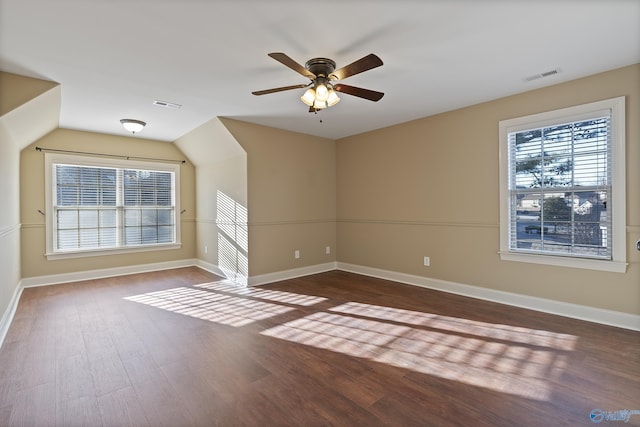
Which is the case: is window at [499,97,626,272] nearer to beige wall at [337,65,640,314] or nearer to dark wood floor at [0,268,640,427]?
beige wall at [337,65,640,314]

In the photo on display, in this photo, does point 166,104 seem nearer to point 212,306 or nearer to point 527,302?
point 212,306

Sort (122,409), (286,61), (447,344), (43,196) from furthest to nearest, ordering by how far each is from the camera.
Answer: (43,196), (447,344), (286,61), (122,409)

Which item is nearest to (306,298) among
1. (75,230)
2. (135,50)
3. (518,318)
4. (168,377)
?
(168,377)

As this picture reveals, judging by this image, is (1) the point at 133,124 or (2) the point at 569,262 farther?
(1) the point at 133,124

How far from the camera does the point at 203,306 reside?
3.67 m

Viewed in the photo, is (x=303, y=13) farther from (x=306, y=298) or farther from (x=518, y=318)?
(x=518, y=318)

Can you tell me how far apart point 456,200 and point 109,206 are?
5.75m

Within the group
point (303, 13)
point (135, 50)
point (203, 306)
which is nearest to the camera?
point (303, 13)

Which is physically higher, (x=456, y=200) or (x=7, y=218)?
(x=456, y=200)

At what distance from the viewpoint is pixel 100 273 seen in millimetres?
5129

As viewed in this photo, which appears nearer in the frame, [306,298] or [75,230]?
[306,298]

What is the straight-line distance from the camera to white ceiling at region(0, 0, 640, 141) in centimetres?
202

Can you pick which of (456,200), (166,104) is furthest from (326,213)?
(166,104)

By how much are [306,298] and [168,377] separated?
2033mm
